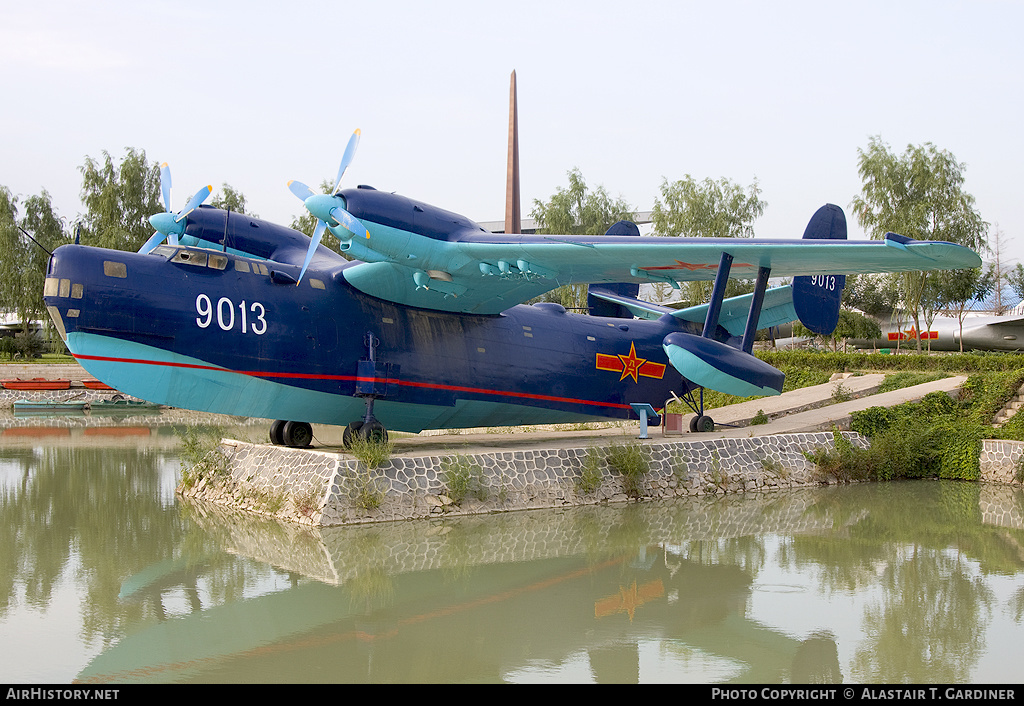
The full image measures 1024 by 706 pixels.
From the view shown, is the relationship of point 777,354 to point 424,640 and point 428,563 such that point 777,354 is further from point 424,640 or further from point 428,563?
point 424,640

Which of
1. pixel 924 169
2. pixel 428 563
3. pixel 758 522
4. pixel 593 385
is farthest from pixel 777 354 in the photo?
pixel 428 563

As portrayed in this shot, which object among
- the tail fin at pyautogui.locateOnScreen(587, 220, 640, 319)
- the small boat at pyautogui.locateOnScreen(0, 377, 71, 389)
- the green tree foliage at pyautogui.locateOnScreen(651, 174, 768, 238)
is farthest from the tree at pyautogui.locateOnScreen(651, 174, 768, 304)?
the small boat at pyautogui.locateOnScreen(0, 377, 71, 389)

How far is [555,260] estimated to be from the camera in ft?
43.9

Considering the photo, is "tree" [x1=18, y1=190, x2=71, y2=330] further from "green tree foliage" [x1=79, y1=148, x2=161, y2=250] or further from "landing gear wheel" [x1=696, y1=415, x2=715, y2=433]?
"landing gear wheel" [x1=696, y1=415, x2=715, y2=433]

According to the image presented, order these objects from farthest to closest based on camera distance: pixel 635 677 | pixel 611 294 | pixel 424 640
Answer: pixel 611 294 → pixel 424 640 → pixel 635 677

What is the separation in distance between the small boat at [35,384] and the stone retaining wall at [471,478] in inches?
953

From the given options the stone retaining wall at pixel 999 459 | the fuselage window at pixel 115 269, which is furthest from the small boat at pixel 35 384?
the stone retaining wall at pixel 999 459

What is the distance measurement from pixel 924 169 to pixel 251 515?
29.5 meters

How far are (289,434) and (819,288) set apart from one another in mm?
11350

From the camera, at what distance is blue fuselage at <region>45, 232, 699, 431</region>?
38.4ft

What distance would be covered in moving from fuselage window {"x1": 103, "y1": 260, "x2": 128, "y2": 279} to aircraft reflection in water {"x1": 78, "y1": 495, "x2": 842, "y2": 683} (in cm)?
400

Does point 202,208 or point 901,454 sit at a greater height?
point 202,208

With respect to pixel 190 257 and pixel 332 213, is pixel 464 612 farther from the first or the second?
pixel 190 257

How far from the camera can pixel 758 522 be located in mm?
12945
